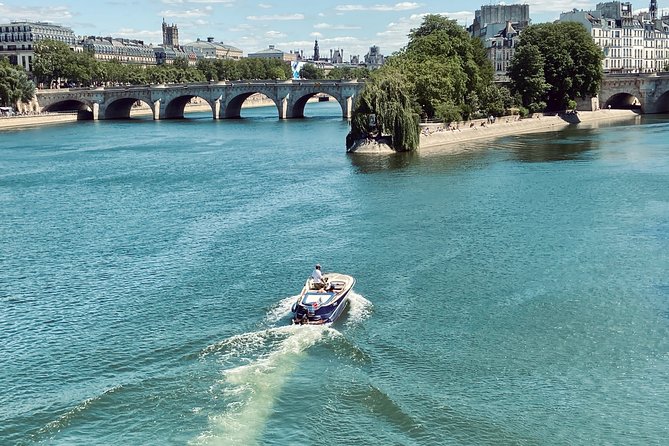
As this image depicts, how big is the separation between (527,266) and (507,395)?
13.0 m

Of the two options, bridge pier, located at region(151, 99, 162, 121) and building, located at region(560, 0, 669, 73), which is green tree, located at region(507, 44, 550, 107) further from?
bridge pier, located at region(151, 99, 162, 121)

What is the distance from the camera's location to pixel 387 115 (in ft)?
240

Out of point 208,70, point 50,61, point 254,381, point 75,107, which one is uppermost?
point 50,61

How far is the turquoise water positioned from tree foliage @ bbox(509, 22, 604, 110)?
1691 inches

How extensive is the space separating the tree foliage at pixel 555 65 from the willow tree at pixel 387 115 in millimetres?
31597

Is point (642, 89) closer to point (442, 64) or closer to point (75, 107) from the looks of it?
point (442, 64)

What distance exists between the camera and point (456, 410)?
23266 millimetres

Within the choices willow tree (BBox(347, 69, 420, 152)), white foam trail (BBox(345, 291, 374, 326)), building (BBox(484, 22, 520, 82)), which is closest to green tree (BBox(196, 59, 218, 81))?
building (BBox(484, 22, 520, 82))

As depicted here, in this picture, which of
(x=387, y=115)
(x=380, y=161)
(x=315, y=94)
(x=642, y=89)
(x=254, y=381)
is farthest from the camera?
(x=315, y=94)

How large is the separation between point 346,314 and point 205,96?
341 feet

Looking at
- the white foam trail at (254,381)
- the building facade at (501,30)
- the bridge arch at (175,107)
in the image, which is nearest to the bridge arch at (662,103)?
the building facade at (501,30)

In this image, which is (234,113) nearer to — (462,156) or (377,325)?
(462,156)

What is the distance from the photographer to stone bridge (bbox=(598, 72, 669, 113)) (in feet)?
368

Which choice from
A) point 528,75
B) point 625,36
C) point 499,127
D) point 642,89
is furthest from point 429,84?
point 625,36
